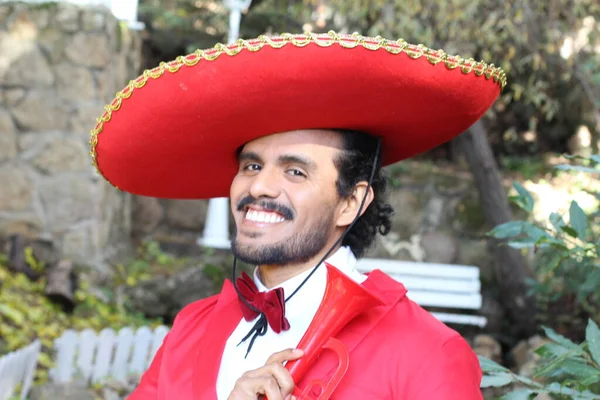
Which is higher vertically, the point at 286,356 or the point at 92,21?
the point at 92,21

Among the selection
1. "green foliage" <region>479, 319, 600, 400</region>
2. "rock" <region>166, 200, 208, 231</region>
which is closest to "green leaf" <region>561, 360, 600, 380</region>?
"green foliage" <region>479, 319, 600, 400</region>

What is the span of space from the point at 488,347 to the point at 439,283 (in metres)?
0.71

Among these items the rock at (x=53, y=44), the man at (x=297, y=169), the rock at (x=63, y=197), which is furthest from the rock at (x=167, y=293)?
the man at (x=297, y=169)

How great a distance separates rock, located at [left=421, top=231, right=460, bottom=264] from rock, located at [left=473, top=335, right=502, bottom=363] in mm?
1091

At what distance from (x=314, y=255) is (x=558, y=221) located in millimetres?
658

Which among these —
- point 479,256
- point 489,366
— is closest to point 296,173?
point 489,366

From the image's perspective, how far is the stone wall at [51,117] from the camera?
18.4ft

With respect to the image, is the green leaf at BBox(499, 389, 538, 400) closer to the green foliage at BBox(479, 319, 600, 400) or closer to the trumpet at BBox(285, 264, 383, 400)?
the green foliage at BBox(479, 319, 600, 400)

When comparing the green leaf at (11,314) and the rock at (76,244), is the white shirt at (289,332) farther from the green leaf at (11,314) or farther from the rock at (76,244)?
the rock at (76,244)

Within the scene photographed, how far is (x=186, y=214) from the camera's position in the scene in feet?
22.9

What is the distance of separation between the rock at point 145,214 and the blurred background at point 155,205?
1 centimetres

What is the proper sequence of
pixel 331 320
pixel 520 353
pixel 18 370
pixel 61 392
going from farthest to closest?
1. pixel 520 353
2. pixel 61 392
3. pixel 18 370
4. pixel 331 320

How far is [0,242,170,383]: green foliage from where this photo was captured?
4492mm

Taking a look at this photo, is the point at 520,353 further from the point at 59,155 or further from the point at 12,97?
the point at 12,97
